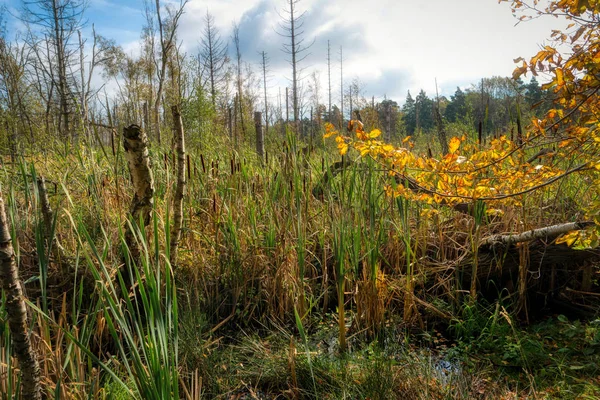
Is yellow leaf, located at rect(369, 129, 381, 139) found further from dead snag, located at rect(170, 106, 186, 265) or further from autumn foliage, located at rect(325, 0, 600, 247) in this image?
dead snag, located at rect(170, 106, 186, 265)

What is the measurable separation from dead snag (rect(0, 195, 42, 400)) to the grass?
1.27 feet

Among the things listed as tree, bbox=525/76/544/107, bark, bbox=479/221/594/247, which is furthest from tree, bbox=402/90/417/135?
bark, bbox=479/221/594/247

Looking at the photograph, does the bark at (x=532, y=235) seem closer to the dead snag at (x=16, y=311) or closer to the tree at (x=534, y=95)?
the tree at (x=534, y=95)

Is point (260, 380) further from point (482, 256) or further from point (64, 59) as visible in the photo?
point (64, 59)

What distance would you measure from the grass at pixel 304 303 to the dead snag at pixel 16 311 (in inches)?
15.3

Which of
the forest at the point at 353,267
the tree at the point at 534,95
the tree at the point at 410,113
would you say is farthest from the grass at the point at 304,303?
the tree at the point at 410,113

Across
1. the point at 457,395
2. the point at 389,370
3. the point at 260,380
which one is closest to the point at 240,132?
the point at 260,380

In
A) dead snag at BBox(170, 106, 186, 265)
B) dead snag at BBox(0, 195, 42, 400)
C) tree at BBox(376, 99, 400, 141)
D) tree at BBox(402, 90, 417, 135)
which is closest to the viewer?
dead snag at BBox(0, 195, 42, 400)

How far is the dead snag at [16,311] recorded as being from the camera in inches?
30.9

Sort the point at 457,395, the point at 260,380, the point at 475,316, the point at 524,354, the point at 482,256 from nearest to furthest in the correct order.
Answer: the point at 457,395 < the point at 260,380 < the point at 524,354 < the point at 475,316 < the point at 482,256

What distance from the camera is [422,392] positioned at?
156cm

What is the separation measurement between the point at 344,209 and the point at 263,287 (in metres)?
0.85

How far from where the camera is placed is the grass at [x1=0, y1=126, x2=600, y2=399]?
1.68 m

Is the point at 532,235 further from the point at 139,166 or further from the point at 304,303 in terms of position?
the point at 139,166
